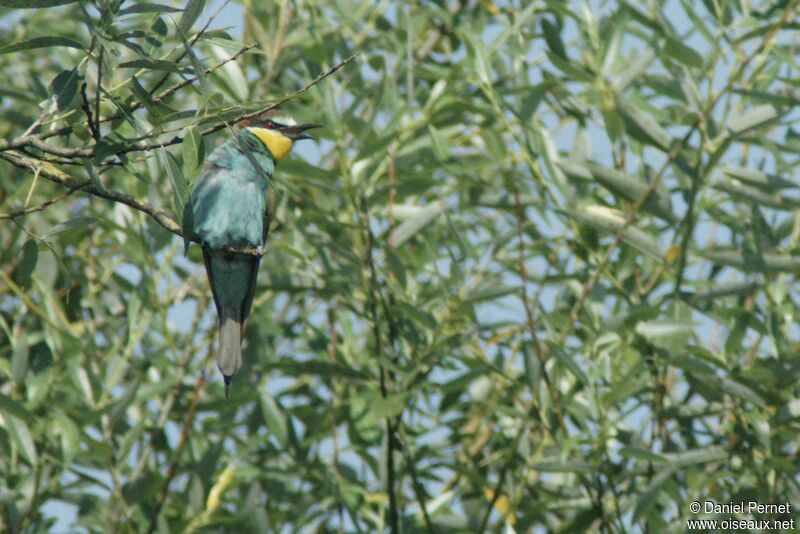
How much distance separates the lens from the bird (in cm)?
308

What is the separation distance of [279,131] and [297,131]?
0.21 m

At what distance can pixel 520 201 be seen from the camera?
10.8 feet

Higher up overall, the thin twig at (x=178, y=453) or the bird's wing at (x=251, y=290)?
the bird's wing at (x=251, y=290)

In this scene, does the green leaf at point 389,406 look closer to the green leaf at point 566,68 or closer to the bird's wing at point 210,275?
the bird's wing at point 210,275

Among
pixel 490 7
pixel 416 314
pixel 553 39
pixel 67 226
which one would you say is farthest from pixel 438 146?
pixel 67 226

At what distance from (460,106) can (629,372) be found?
932 millimetres

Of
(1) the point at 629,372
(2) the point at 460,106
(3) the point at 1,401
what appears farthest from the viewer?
(2) the point at 460,106

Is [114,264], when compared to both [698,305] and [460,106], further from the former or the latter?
[698,305]

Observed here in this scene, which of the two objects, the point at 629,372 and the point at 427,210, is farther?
the point at 427,210

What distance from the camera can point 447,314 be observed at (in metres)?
3.20

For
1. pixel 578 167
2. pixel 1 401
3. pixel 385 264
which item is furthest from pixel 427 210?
pixel 1 401

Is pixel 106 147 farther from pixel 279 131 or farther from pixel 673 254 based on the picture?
pixel 279 131

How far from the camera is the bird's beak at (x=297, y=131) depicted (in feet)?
11.1

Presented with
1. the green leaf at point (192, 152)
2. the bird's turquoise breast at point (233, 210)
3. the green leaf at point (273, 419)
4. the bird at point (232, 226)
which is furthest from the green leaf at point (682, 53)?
the green leaf at point (192, 152)
